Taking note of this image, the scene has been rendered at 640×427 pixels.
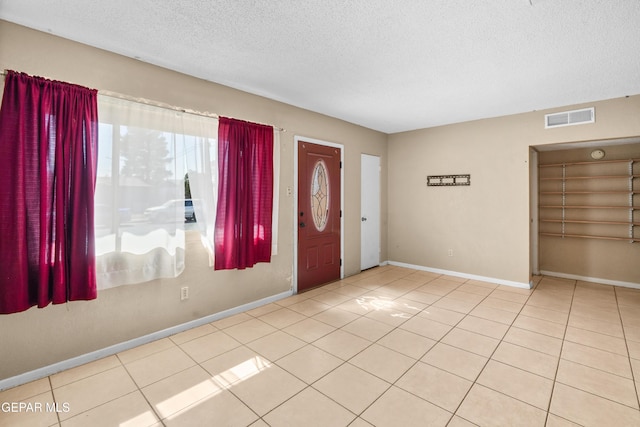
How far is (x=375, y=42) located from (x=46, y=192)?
2823 millimetres

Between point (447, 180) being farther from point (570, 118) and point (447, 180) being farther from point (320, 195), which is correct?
point (320, 195)

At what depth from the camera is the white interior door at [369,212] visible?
542 cm

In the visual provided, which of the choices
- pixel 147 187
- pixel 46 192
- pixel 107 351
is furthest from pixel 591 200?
pixel 46 192

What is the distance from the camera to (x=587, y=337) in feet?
9.51

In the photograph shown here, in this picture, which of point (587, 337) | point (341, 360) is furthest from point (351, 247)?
point (587, 337)

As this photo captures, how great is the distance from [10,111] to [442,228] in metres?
5.58

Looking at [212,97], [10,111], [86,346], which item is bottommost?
[86,346]

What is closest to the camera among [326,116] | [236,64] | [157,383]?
[157,383]

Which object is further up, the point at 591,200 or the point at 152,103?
the point at 152,103

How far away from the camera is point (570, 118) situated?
4.05 metres

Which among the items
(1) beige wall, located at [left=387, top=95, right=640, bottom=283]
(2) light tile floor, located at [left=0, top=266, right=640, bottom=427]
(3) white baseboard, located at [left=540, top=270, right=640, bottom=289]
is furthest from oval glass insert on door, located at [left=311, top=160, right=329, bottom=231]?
(3) white baseboard, located at [left=540, top=270, right=640, bottom=289]

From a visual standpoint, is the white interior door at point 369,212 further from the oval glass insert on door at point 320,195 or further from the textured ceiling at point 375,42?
the textured ceiling at point 375,42

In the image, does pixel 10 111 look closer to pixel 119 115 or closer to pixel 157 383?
pixel 119 115

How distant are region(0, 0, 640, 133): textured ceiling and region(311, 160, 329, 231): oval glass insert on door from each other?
1170mm
